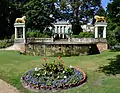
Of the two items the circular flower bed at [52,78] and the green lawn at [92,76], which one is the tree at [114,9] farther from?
the circular flower bed at [52,78]

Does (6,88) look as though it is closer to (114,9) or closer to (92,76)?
(92,76)

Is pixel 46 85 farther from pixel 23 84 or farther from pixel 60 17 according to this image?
pixel 60 17

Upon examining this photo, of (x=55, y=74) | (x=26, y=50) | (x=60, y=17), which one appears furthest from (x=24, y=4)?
(x=55, y=74)

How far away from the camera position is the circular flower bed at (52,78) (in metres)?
12.2

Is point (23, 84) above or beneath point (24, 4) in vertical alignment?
beneath

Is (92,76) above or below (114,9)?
below

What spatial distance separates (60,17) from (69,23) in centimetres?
337

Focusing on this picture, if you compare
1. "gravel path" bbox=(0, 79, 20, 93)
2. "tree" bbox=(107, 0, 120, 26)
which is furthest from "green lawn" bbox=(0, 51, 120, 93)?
"tree" bbox=(107, 0, 120, 26)

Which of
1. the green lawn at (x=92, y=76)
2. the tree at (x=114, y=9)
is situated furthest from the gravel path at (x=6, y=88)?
the tree at (x=114, y=9)

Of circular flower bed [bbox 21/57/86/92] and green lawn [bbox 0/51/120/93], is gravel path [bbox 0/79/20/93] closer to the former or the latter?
green lawn [bbox 0/51/120/93]

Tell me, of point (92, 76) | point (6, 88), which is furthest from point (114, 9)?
point (6, 88)

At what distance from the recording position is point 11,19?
57406mm

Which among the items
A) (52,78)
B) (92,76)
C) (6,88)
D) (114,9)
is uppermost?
(114,9)

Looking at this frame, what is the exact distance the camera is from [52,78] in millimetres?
12828
